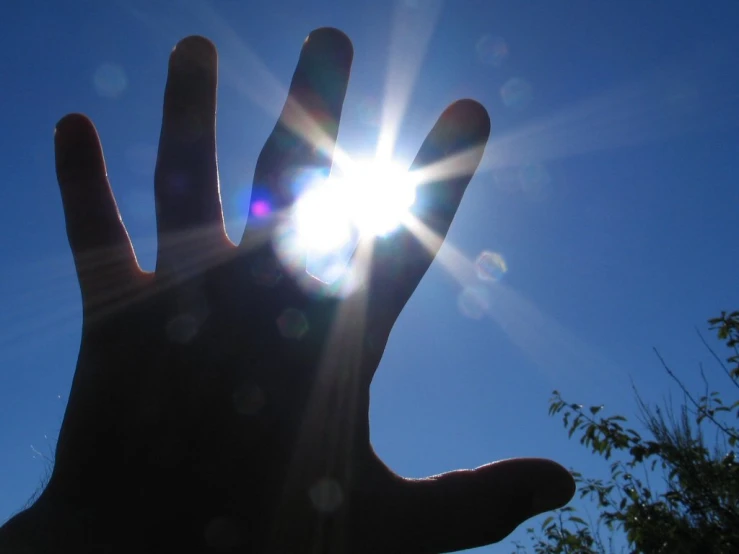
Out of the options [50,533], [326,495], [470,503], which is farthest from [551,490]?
[50,533]

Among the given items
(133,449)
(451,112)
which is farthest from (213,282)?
(451,112)

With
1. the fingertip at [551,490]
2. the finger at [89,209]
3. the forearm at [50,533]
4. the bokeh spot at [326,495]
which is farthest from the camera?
the finger at [89,209]

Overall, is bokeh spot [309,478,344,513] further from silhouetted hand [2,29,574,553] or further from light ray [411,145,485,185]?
light ray [411,145,485,185]

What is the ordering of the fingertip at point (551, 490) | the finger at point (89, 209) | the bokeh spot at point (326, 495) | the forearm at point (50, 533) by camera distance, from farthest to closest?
the finger at point (89, 209) → the fingertip at point (551, 490) → the bokeh spot at point (326, 495) → the forearm at point (50, 533)

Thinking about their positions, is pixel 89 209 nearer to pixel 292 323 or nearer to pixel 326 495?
pixel 292 323

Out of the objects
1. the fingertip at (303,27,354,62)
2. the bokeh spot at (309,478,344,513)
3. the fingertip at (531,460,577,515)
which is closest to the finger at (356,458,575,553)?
the fingertip at (531,460,577,515)

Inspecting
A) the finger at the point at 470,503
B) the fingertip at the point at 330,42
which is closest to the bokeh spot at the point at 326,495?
the finger at the point at 470,503

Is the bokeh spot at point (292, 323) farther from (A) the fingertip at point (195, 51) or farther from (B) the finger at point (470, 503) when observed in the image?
(A) the fingertip at point (195, 51)

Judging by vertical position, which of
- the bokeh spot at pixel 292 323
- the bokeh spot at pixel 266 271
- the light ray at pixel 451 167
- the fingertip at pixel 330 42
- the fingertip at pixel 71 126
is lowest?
the bokeh spot at pixel 292 323
